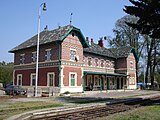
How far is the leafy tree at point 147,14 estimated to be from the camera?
16.5 metres

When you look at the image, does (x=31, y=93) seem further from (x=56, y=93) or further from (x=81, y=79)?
(x=81, y=79)

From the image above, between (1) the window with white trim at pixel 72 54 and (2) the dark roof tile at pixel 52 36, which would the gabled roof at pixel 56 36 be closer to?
(2) the dark roof tile at pixel 52 36

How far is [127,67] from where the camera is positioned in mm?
43781

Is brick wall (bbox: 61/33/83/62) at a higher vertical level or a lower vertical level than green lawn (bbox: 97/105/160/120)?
higher

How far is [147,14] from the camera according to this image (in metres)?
16.8

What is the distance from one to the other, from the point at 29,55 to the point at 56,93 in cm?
855

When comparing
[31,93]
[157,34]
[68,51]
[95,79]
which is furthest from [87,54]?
[157,34]

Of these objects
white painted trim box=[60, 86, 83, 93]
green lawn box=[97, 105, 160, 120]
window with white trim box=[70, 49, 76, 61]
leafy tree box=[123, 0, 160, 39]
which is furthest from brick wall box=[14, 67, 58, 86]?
green lawn box=[97, 105, 160, 120]

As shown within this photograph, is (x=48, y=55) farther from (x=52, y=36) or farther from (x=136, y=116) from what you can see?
(x=136, y=116)

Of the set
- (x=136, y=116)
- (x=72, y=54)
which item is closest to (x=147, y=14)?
(x=136, y=116)

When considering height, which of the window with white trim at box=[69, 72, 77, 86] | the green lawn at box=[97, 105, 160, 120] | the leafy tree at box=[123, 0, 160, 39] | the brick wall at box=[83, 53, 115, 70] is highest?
the leafy tree at box=[123, 0, 160, 39]

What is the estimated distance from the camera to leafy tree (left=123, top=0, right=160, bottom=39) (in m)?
16.5

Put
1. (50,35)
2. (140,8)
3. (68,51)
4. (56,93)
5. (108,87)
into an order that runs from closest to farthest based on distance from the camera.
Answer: (140,8), (56,93), (68,51), (50,35), (108,87)

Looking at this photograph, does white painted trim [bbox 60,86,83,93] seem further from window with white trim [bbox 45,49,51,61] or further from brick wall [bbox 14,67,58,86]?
window with white trim [bbox 45,49,51,61]
